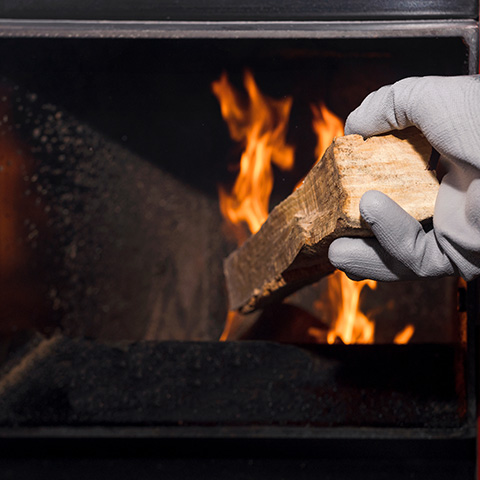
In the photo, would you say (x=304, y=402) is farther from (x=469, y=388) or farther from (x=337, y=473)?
(x=469, y=388)

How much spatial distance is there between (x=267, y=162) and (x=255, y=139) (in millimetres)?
53

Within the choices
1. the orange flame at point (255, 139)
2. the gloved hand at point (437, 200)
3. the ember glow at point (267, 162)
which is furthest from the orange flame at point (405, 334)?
A: the gloved hand at point (437, 200)

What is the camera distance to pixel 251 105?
1.02 meters

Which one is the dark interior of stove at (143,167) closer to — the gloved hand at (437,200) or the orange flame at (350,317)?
the orange flame at (350,317)

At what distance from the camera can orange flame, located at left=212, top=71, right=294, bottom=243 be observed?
3.30ft

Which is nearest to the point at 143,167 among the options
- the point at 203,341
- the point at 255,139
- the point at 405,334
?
the point at 255,139

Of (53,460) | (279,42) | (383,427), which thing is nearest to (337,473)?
(383,427)

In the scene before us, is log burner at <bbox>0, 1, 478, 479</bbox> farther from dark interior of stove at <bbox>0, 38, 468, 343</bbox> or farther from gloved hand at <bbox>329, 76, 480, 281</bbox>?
gloved hand at <bbox>329, 76, 480, 281</bbox>

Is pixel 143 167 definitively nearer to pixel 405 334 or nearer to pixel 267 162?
pixel 267 162

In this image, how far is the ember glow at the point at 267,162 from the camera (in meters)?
0.99

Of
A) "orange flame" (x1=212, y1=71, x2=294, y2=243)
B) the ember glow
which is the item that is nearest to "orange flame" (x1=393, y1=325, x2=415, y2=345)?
the ember glow

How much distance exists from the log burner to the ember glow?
0.02 meters

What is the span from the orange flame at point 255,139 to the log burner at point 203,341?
23 mm

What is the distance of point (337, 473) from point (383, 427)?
122 mm
